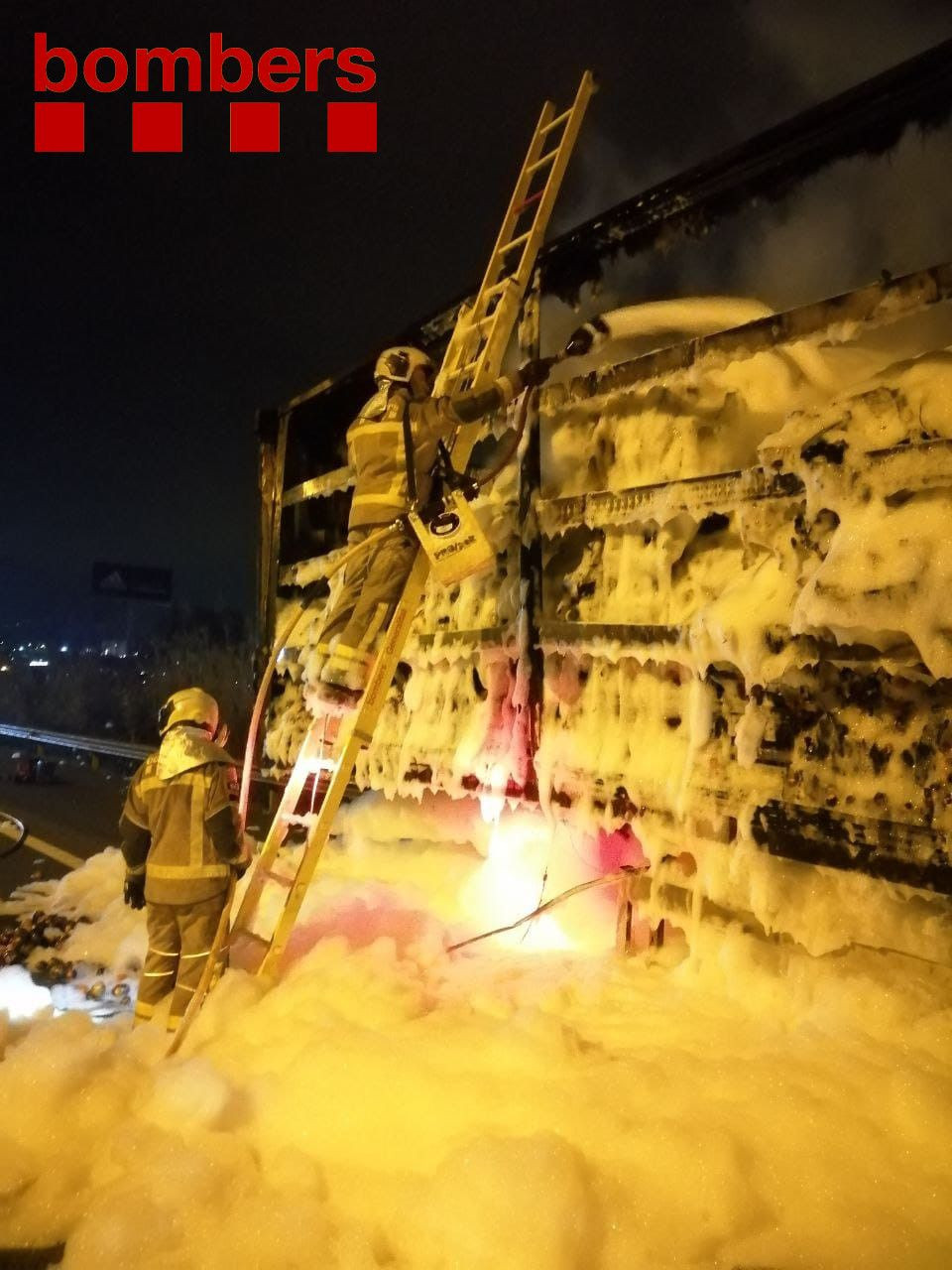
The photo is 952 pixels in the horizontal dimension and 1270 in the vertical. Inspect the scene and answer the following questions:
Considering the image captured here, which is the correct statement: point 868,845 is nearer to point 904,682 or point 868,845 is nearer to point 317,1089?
point 904,682

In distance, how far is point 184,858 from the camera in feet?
11.6

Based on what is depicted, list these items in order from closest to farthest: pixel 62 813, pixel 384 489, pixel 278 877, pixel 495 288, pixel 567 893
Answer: pixel 567 893 < pixel 278 877 < pixel 384 489 < pixel 495 288 < pixel 62 813

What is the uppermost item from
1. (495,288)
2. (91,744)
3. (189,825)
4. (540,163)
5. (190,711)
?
(540,163)

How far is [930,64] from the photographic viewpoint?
9.10 feet

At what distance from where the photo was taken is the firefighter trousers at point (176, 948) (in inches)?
138

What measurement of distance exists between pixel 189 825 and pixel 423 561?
1558 millimetres

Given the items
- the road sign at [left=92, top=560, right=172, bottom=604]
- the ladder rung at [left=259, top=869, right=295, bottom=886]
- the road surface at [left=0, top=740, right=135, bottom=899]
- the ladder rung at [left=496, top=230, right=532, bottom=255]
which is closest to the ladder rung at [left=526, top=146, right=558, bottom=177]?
the ladder rung at [left=496, top=230, right=532, bottom=255]

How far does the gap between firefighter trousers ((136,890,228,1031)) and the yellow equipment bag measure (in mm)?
1719

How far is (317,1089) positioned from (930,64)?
3954mm

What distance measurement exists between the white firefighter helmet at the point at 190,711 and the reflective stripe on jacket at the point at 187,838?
0.28 m

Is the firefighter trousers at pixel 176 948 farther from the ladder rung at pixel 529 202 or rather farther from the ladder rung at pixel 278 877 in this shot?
the ladder rung at pixel 529 202

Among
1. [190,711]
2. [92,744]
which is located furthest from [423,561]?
[92,744]

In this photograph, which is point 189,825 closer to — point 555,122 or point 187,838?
point 187,838

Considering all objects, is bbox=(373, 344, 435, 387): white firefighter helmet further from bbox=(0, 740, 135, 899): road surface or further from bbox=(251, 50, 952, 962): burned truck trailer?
bbox=(0, 740, 135, 899): road surface
